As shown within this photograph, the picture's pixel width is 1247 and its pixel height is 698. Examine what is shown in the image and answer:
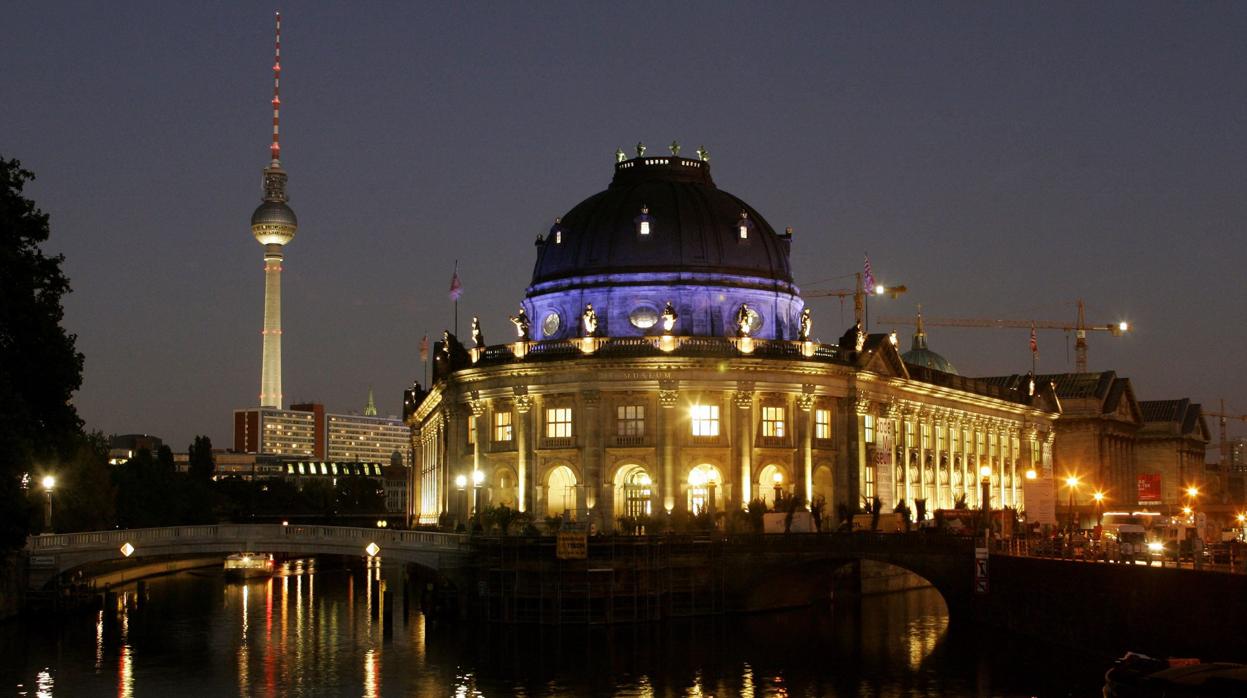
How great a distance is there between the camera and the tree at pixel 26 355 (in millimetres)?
64500

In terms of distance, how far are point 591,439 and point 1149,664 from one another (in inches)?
2345

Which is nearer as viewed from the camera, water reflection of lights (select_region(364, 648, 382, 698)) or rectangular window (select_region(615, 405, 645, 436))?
water reflection of lights (select_region(364, 648, 382, 698))

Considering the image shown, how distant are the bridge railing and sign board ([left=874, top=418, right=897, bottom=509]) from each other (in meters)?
38.8

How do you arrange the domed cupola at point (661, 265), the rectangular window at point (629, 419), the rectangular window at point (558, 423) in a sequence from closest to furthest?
the rectangular window at point (629, 419) < the rectangular window at point (558, 423) < the domed cupola at point (661, 265)

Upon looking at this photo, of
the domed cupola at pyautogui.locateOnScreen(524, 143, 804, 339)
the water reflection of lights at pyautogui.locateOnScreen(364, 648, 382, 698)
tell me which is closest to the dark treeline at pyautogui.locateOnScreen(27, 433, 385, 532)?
the water reflection of lights at pyautogui.locateOnScreen(364, 648, 382, 698)

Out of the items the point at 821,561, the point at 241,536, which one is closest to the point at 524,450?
Result: the point at 241,536

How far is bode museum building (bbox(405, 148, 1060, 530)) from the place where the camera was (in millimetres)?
109125

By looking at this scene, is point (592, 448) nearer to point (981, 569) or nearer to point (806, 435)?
point (806, 435)

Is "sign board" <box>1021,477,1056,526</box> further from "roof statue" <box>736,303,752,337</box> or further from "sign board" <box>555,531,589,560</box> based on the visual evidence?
"sign board" <box>555,531,589,560</box>

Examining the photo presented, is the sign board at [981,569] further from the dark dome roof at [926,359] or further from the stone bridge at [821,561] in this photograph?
the dark dome roof at [926,359]

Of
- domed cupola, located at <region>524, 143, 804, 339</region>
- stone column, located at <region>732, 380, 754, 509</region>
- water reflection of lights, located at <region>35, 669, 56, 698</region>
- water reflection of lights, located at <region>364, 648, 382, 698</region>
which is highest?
domed cupola, located at <region>524, 143, 804, 339</region>

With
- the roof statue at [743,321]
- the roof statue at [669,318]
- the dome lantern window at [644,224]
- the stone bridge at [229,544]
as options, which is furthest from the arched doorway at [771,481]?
the stone bridge at [229,544]

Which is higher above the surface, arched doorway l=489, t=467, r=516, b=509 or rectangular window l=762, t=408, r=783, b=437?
rectangular window l=762, t=408, r=783, b=437

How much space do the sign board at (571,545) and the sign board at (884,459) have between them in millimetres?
39275
